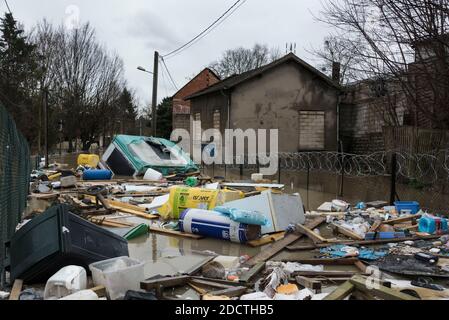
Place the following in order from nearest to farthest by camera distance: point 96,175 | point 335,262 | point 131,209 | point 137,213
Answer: point 335,262 → point 137,213 → point 131,209 → point 96,175

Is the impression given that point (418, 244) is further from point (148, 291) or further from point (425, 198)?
point (148, 291)

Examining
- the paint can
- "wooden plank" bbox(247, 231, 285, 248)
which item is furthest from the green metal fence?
"wooden plank" bbox(247, 231, 285, 248)

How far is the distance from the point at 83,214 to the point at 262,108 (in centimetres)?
1571

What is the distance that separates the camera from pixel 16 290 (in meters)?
4.01

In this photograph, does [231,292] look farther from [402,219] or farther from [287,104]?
[287,104]

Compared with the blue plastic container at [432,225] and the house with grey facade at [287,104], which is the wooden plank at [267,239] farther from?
the house with grey facade at [287,104]

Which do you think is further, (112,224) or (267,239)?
(112,224)

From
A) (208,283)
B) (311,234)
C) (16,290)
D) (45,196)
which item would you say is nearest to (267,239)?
(311,234)

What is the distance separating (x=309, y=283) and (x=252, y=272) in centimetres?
75

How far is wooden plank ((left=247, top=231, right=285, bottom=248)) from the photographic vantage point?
648cm

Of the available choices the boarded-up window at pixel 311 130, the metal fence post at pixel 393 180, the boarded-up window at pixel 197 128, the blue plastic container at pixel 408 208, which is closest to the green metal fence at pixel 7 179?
the blue plastic container at pixel 408 208

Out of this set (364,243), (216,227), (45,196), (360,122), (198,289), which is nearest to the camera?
(198,289)
